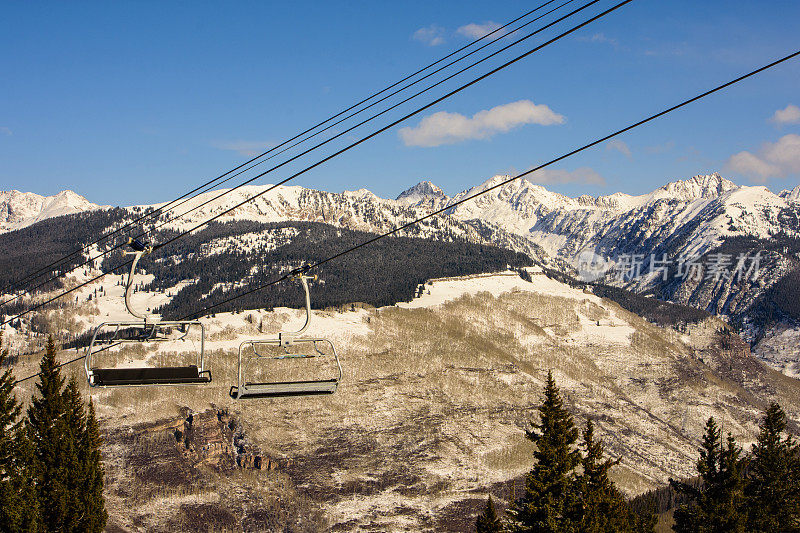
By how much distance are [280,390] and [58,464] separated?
34891mm

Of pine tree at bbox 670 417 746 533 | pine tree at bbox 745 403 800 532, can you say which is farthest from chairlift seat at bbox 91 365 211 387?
pine tree at bbox 745 403 800 532

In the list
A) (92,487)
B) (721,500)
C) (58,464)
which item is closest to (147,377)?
(58,464)

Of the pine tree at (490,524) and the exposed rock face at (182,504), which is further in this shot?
the exposed rock face at (182,504)

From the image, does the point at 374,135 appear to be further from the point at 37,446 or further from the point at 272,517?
the point at 272,517

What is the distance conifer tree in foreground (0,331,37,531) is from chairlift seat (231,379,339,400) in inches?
1002

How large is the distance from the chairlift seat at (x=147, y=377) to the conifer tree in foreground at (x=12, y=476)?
2221 cm

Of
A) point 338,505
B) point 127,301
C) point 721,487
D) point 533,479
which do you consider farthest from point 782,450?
point 338,505

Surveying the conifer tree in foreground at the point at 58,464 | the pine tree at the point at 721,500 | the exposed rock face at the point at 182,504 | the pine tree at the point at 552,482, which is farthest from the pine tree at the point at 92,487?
the exposed rock face at the point at 182,504

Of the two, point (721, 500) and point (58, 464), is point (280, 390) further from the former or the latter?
point (721, 500)

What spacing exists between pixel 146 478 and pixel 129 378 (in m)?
189

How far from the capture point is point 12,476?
42562 mm

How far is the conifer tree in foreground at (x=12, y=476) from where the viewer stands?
41.0 meters

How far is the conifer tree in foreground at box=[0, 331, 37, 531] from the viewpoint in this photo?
4100 cm

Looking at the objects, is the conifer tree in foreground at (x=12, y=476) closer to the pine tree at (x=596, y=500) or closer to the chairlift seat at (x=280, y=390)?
the chairlift seat at (x=280, y=390)
